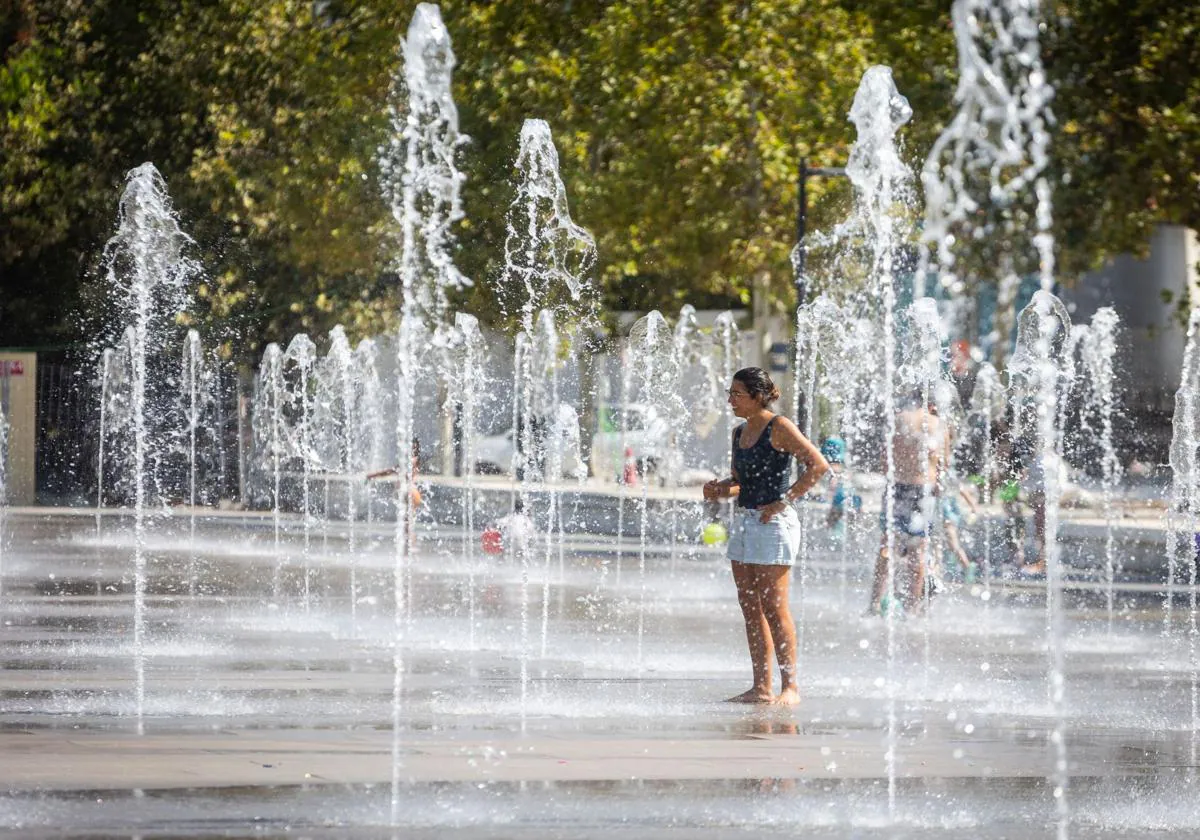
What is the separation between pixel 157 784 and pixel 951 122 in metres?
29.3

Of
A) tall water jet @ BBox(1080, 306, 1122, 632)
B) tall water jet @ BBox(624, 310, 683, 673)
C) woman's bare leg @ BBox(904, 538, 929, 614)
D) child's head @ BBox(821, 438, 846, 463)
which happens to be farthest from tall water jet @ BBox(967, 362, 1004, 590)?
woman's bare leg @ BBox(904, 538, 929, 614)

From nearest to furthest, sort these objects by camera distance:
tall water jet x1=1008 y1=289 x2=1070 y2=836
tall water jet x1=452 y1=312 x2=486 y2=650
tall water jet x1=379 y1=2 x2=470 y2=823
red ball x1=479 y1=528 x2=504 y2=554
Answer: tall water jet x1=1008 y1=289 x2=1070 y2=836
tall water jet x1=452 y1=312 x2=486 y2=650
red ball x1=479 y1=528 x2=504 y2=554
tall water jet x1=379 y1=2 x2=470 y2=823

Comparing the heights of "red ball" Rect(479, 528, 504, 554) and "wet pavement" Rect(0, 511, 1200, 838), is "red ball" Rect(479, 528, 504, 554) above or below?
above

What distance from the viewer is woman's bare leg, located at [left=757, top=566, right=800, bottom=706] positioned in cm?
1063

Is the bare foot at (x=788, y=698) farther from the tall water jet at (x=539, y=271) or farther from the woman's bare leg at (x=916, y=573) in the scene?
the tall water jet at (x=539, y=271)

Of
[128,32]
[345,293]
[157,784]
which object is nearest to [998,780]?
[157,784]

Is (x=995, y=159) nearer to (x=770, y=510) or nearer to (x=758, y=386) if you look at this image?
(x=758, y=386)

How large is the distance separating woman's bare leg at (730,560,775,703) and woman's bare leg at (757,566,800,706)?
0.03m

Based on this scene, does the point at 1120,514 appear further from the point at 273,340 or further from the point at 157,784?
the point at 157,784

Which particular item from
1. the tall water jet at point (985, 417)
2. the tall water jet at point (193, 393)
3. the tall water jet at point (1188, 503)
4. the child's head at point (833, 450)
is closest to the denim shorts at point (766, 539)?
the tall water jet at point (1188, 503)

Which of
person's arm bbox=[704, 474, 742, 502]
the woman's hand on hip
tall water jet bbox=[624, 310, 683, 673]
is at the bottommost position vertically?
the woman's hand on hip

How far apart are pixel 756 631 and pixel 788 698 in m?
0.34

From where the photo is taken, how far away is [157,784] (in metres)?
7.89

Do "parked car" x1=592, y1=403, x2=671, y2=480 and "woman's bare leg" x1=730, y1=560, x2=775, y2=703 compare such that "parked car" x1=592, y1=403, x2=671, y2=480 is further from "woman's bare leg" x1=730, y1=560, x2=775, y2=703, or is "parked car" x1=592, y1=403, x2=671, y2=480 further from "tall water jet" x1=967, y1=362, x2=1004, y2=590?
"woman's bare leg" x1=730, y1=560, x2=775, y2=703
